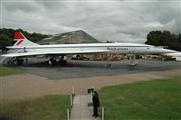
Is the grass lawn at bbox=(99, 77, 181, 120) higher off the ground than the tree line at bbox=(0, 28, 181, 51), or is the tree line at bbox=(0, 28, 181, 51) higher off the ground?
the tree line at bbox=(0, 28, 181, 51)

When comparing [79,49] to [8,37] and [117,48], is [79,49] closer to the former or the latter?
[117,48]

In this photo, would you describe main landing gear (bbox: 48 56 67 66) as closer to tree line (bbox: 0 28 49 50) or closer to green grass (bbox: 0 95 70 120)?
green grass (bbox: 0 95 70 120)

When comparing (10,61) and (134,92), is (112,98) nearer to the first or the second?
(134,92)

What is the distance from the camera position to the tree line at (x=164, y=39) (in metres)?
94.4

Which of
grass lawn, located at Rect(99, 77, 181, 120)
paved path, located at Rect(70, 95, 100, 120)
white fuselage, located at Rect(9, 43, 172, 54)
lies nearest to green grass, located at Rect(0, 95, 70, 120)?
paved path, located at Rect(70, 95, 100, 120)

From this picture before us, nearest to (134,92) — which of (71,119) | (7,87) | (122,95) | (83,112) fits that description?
(122,95)

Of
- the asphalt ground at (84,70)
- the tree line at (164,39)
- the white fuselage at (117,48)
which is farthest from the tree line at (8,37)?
the asphalt ground at (84,70)

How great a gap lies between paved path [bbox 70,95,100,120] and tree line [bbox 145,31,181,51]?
270ft

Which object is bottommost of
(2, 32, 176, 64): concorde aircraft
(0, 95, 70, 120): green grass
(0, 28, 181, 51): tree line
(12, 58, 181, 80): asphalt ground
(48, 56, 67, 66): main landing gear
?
(0, 95, 70, 120): green grass

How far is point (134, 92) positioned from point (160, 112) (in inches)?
161

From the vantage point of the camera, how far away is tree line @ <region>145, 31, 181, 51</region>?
310 ft

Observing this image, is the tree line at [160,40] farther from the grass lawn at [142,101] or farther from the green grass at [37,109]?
the green grass at [37,109]

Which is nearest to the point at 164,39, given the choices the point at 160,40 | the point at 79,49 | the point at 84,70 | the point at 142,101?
the point at 160,40

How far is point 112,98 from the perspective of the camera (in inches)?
625
